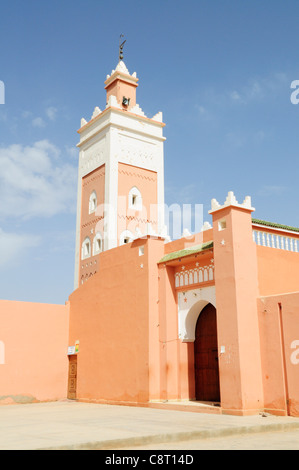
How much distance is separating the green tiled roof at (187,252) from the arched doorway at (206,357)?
1430 millimetres

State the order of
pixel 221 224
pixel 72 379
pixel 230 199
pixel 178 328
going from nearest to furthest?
pixel 230 199 < pixel 221 224 < pixel 178 328 < pixel 72 379

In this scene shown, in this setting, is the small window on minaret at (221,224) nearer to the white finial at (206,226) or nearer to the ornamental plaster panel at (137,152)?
the white finial at (206,226)

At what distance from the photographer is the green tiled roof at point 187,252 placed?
37.7 feet

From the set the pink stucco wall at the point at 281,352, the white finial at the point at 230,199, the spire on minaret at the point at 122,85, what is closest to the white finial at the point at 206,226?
the white finial at the point at 230,199

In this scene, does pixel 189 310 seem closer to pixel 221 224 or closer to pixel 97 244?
pixel 221 224

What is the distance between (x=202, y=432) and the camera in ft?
22.8

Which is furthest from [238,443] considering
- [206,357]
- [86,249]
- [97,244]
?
[86,249]

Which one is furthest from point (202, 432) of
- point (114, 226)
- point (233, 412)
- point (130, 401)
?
point (114, 226)

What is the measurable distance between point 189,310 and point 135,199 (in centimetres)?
1029

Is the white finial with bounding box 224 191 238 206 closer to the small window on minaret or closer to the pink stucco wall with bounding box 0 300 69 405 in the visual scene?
the small window on minaret

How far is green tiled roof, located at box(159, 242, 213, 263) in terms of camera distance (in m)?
11.5

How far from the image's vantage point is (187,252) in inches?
469

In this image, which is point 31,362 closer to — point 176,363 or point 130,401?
point 130,401

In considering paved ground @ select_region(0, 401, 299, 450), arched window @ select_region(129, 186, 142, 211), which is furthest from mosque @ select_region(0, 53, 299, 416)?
arched window @ select_region(129, 186, 142, 211)
